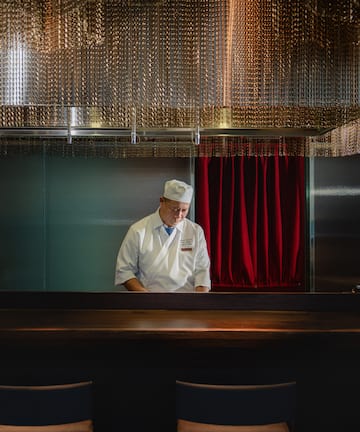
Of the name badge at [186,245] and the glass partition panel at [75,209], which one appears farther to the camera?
the glass partition panel at [75,209]

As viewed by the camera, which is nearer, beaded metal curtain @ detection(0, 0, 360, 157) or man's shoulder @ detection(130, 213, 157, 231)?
beaded metal curtain @ detection(0, 0, 360, 157)

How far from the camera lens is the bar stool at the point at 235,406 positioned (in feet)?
5.28

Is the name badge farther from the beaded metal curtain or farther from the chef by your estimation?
the beaded metal curtain

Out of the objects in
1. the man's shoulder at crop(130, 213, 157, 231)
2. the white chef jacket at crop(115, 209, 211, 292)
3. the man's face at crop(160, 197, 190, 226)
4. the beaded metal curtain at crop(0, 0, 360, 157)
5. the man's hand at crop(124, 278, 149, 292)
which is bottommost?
the man's hand at crop(124, 278, 149, 292)

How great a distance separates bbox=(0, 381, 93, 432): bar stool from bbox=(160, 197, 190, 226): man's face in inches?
60.9

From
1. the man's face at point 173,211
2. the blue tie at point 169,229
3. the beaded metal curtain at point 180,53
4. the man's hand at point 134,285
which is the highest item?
the beaded metal curtain at point 180,53

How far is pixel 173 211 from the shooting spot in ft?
10.1

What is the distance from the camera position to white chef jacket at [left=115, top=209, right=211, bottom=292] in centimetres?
309

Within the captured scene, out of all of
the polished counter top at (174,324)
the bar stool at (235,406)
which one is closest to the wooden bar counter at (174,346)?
the polished counter top at (174,324)

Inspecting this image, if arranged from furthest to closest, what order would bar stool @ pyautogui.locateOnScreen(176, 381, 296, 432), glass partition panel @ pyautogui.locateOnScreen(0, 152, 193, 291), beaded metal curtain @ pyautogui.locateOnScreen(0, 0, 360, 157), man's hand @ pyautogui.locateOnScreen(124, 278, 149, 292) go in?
glass partition panel @ pyautogui.locateOnScreen(0, 152, 193, 291) < man's hand @ pyautogui.locateOnScreen(124, 278, 149, 292) < beaded metal curtain @ pyautogui.locateOnScreen(0, 0, 360, 157) < bar stool @ pyautogui.locateOnScreen(176, 381, 296, 432)

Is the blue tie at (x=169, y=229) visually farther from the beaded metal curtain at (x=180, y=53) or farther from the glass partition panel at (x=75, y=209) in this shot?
the beaded metal curtain at (x=180, y=53)

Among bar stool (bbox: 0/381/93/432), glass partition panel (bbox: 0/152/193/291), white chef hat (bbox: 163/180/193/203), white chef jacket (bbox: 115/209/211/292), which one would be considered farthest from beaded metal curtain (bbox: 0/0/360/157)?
glass partition panel (bbox: 0/152/193/291)

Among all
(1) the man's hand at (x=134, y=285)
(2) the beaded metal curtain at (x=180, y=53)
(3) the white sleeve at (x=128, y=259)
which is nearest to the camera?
(2) the beaded metal curtain at (x=180, y=53)

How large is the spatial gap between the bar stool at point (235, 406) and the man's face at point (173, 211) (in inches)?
60.1
